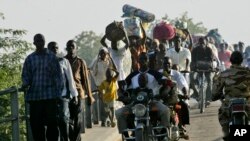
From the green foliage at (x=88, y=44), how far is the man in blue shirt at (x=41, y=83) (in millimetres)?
158588

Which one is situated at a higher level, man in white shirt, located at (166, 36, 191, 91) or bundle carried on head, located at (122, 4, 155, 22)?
bundle carried on head, located at (122, 4, 155, 22)

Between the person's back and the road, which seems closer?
the person's back

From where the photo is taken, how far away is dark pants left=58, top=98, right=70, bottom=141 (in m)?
16.1

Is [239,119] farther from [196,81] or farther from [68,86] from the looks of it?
[196,81]

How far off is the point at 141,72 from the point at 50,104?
1526 millimetres

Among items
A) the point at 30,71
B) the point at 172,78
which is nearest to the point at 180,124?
the point at 172,78

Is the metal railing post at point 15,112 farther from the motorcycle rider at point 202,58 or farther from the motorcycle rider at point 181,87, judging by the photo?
the motorcycle rider at point 202,58

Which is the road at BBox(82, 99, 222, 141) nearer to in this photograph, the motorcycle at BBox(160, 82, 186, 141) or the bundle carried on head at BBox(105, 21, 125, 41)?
the bundle carried on head at BBox(105, 21, 125, 41)

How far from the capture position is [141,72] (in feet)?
53.4

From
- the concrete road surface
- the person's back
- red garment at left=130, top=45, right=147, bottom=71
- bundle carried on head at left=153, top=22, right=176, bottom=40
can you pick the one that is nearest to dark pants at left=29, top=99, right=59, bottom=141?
the person's back

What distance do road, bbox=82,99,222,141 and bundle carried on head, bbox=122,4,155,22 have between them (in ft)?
17.4

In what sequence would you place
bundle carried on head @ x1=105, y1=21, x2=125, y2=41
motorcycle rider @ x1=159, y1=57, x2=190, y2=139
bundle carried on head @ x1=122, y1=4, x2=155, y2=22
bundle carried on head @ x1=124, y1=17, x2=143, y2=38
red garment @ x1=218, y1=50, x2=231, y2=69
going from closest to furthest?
motorcycle rider @ x1=159, y1=57, x2=190, y2=139
bundle carried on head @ x1=105, y1=21, x2=125, y2=41
bundle carried on head @ x1=124, y1=17, x2=143, y2=38
bundle carried on head @ x1=122, y1=4, x2=155, y2=22
red garment @ x1=218, y1=50, x2=231, y2=69

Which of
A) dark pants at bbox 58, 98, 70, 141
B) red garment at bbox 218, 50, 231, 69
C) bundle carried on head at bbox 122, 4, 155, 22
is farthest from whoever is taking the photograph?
red garment at bbox 218, 50, 231, 69

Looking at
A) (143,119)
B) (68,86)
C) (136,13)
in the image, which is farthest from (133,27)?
(143,119)
